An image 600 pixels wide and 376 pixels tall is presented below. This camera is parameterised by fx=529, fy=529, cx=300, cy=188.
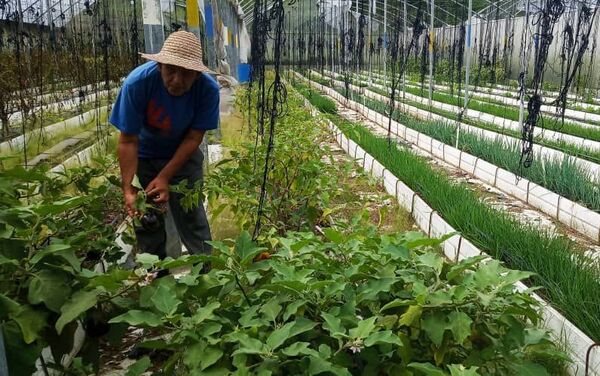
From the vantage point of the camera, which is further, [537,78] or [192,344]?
[537,78]

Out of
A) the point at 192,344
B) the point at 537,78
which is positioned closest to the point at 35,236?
the point at 192,344

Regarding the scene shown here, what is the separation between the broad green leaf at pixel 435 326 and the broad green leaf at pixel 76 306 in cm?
74

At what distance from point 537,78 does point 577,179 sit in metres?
0.80

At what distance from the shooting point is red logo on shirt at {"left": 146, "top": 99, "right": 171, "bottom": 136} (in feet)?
7.79

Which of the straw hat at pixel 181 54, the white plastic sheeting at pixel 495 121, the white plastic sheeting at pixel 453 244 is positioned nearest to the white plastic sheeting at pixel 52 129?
the straw hat at pixel 181 54

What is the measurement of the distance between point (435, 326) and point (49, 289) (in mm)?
850

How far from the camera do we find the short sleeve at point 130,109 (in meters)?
2.27

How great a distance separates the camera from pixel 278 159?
124 inches

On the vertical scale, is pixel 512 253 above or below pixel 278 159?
below

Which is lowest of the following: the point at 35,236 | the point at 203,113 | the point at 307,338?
the point at 307,338

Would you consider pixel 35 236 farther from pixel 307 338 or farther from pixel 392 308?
pixel 392 308

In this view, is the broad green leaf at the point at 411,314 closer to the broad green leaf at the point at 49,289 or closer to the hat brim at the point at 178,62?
the broad green leaf at the point at 49,289

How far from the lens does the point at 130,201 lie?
2.15 m

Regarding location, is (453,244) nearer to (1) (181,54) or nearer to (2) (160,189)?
(2) (160,189)
